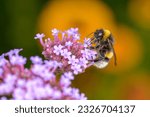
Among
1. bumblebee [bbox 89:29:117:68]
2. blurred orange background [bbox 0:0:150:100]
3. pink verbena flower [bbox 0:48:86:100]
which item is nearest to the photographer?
pink verbena flower [bbox 0:48:86:100]

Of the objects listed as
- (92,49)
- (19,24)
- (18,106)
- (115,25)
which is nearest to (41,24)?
(19,24)

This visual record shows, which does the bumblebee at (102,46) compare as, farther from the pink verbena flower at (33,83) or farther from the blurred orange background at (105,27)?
the blurred orange background at (105,27)

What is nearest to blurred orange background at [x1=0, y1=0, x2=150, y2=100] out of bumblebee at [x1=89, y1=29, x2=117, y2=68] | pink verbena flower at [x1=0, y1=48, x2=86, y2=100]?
bumblebee at [x1=89, y1=29, x2=117, y2=68]

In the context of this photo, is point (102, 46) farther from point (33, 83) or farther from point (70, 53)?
point (33, 83)

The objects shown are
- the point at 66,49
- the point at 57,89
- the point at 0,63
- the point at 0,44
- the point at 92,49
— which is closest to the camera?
the point at 57,89

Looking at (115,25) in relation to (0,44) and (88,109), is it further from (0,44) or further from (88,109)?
(88,109)

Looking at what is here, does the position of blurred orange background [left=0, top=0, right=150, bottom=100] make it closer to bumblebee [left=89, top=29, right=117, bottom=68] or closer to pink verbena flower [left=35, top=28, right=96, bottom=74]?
bumblebee [left=89, top=29, right=117, bottom=68]

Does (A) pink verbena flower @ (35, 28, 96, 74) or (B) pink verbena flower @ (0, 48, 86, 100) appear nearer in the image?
(B) pink verbena flower @ (0, 48, 86, 100)

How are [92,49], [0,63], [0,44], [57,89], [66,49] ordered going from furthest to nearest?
[0,44] → [92,49] → [66,49] → [0,63] → [57,89]
